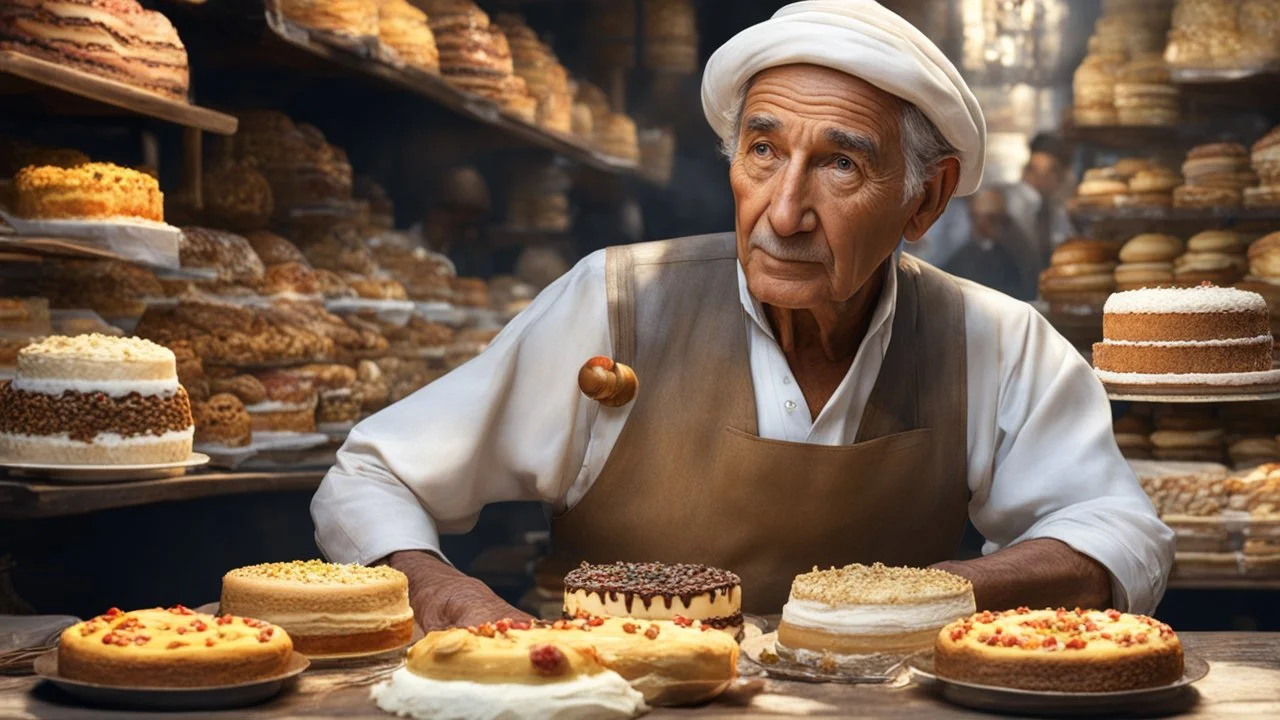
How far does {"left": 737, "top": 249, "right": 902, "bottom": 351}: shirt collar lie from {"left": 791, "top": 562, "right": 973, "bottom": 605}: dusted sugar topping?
60 cm

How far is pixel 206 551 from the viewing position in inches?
165

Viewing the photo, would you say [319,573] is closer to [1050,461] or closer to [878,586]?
[878,586]

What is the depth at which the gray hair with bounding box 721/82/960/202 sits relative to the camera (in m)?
2.35

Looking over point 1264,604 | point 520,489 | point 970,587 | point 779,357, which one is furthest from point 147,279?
point 1264,604

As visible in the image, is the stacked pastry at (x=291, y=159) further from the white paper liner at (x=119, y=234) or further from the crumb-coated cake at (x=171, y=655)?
the crumb-coated cake at (x=171, y=655)

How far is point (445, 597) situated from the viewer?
6.61 ft

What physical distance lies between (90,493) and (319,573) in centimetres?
116

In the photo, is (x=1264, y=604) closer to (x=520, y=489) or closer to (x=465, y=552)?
(x=465, y=552)

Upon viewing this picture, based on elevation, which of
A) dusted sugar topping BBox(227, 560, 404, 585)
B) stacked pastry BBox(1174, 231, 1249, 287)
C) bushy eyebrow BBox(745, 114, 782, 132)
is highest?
bushy eyebrow BBox(745, 114, 782, 132)

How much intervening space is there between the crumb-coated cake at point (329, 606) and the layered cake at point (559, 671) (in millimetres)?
218

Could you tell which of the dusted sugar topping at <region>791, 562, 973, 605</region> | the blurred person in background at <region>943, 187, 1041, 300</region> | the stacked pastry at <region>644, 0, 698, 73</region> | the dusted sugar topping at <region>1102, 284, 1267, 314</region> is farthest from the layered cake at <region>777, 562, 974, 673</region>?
the stacked pastry at <region>644, 0, 698, 73</region>

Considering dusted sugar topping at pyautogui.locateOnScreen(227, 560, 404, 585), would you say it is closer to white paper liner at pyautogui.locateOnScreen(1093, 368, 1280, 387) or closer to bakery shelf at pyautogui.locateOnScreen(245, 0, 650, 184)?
white paper liner at pyautogui.locateOnScreen(1093, 368, 1280, 387)

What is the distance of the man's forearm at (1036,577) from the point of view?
82.7 inches

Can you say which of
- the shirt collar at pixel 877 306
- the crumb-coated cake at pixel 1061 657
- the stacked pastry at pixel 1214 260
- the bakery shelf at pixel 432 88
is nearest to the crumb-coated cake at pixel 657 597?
the crumb-coated cake at pixel 1061 657
